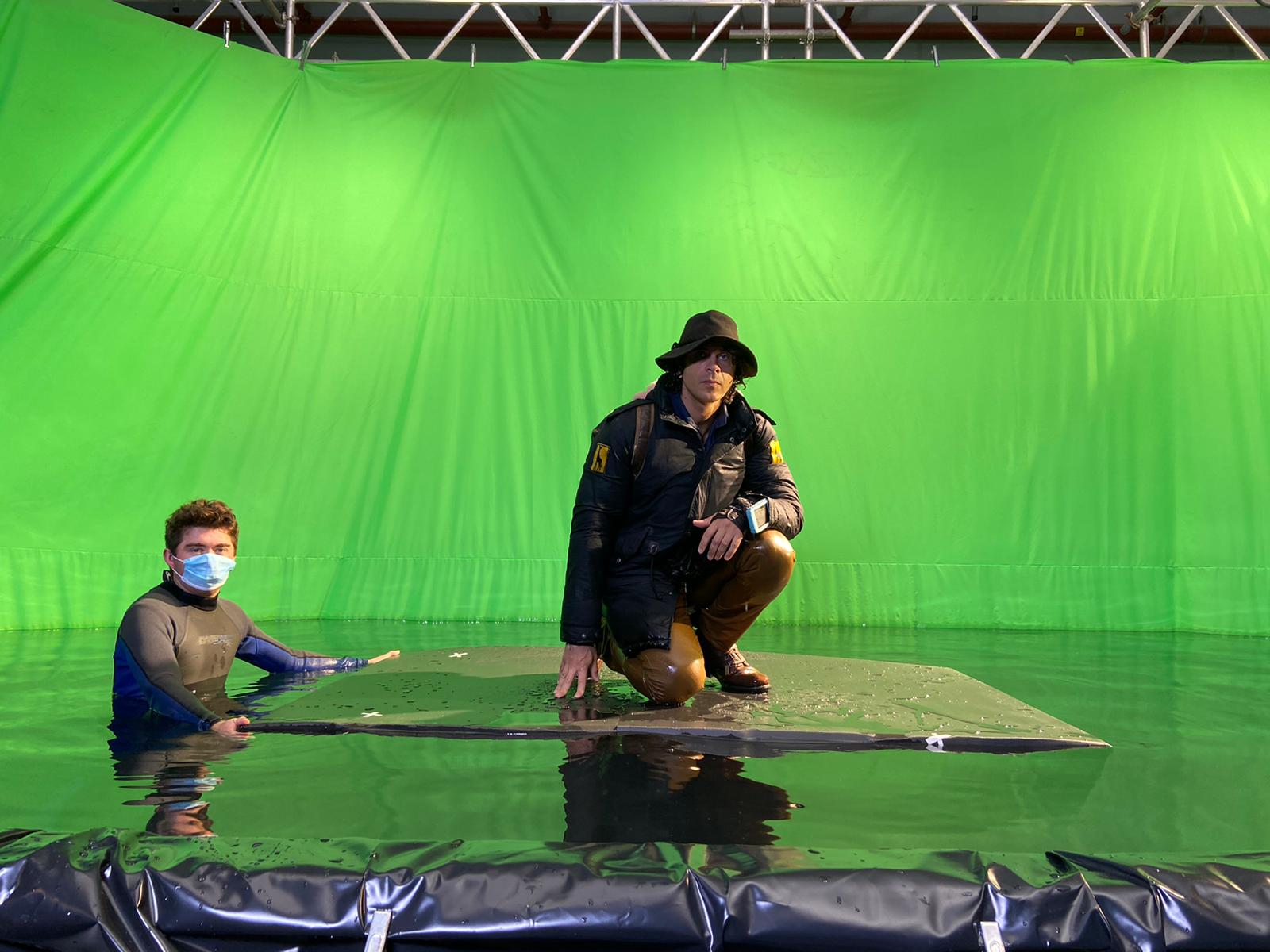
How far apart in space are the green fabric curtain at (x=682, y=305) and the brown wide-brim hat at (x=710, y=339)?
3012mm

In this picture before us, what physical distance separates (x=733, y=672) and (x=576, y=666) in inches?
20.0

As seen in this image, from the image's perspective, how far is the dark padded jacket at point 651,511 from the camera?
2.71m

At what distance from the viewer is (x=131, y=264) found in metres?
5.18

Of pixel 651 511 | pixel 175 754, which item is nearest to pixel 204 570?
pixel 175 754

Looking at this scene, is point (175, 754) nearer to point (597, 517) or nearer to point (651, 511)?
point (597, 517)

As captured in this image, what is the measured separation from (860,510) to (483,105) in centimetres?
307

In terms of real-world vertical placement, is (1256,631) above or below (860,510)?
below

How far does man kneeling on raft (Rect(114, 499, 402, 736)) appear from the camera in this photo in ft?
8.16

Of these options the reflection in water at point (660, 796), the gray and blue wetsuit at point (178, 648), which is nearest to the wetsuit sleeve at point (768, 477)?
the reflection in water at point (660, 796)

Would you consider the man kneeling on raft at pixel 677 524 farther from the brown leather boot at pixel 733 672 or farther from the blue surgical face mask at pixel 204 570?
the blue surgical face mask at pixel 204 570

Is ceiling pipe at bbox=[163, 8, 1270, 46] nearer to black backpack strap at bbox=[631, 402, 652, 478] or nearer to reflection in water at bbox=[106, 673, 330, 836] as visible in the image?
black backpack strap at bbox=[631, 402, 652, 478]

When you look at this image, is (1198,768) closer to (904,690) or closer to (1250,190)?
(904,690)

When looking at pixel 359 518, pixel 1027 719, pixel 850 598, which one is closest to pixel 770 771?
pixel 1027 719

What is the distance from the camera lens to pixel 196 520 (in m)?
2.71
